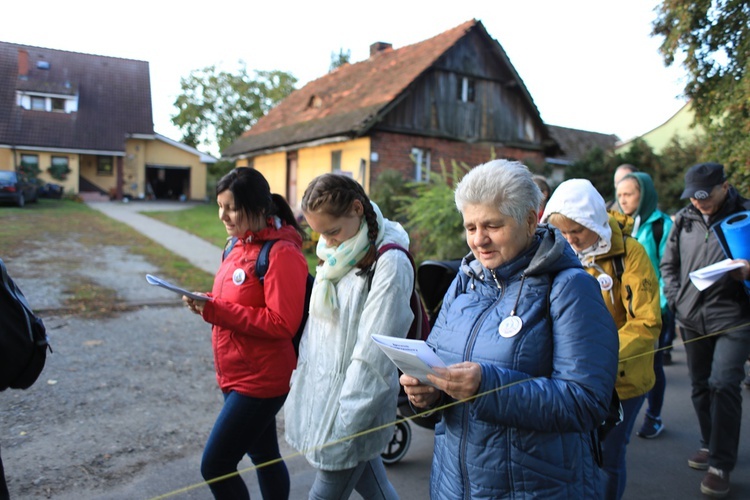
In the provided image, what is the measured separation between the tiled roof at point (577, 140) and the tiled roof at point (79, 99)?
20.6m

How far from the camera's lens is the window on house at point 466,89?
2109cm

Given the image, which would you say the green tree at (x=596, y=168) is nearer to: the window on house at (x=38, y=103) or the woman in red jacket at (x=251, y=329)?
the window on house at (x=38, y=103)

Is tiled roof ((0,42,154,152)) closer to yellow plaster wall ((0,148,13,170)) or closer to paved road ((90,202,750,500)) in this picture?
yellow plaster wall ((0,148,13,170))

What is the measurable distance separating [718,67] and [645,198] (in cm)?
636

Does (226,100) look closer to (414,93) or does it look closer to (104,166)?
(104,166)

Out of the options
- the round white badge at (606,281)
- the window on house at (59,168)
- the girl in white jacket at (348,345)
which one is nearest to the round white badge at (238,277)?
the girl in white jacket at (348,345)

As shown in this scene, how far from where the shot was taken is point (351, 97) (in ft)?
71.2

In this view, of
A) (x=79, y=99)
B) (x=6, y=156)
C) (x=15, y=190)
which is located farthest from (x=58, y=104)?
(x=15, y=190)

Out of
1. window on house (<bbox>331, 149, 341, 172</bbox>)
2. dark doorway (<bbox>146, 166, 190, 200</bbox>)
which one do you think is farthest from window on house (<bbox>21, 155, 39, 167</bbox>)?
dark doorway (<bbox>146, 166, 190, 200</bbox>)

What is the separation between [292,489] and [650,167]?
20.7 meters

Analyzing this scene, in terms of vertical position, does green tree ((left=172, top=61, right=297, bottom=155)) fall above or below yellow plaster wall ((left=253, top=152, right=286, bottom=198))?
above

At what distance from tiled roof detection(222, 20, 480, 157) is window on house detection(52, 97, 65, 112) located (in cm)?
840

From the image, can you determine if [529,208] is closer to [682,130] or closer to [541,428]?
[541,428]

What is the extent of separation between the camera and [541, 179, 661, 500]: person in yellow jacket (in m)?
2.71
